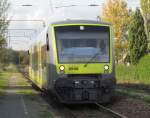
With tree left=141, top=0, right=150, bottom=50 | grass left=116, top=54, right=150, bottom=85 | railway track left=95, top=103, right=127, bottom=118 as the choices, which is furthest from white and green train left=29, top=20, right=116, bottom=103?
tree left=141, top=0, right=150, bottom=50

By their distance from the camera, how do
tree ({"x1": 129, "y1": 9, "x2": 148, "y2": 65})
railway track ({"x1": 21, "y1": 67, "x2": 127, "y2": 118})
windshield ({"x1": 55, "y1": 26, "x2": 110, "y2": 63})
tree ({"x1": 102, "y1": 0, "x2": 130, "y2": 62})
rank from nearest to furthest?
railway track ({"x1": 21, "y1": 67, "x2": 127, "y2": 118}) < windshield ({"x1": 55, "y1": 26, "x2": 110, "y2": 63}) < tree ({"x1": 129, "y1": 9, "x2": 148, "y2": 65}) < tree ({"x1": 102, "y1": 0, "x2": 130, "y2": 62})

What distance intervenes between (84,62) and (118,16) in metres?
47.8

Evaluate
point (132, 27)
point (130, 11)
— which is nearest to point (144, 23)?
point (132, 27)

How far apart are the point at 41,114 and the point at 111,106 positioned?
3.23 metres

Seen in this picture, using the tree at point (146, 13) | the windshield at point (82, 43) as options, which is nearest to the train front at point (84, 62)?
the windshield at point (82, 43)

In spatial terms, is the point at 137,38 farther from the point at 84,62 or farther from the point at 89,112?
the point at 89,112

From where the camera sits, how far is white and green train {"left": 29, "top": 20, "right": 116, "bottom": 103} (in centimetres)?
1967

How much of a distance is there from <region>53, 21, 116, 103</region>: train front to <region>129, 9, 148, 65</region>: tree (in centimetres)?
4322

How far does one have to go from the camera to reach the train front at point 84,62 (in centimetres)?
1967

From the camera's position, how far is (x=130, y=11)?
7012cm

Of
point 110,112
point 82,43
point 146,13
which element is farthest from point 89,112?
point 146,13

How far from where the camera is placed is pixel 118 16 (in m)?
67.3

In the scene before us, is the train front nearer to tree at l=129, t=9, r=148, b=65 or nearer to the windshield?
Answer: the windshield

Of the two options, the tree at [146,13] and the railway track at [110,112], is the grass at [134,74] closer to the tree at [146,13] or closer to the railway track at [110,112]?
the tree at [146,13]
